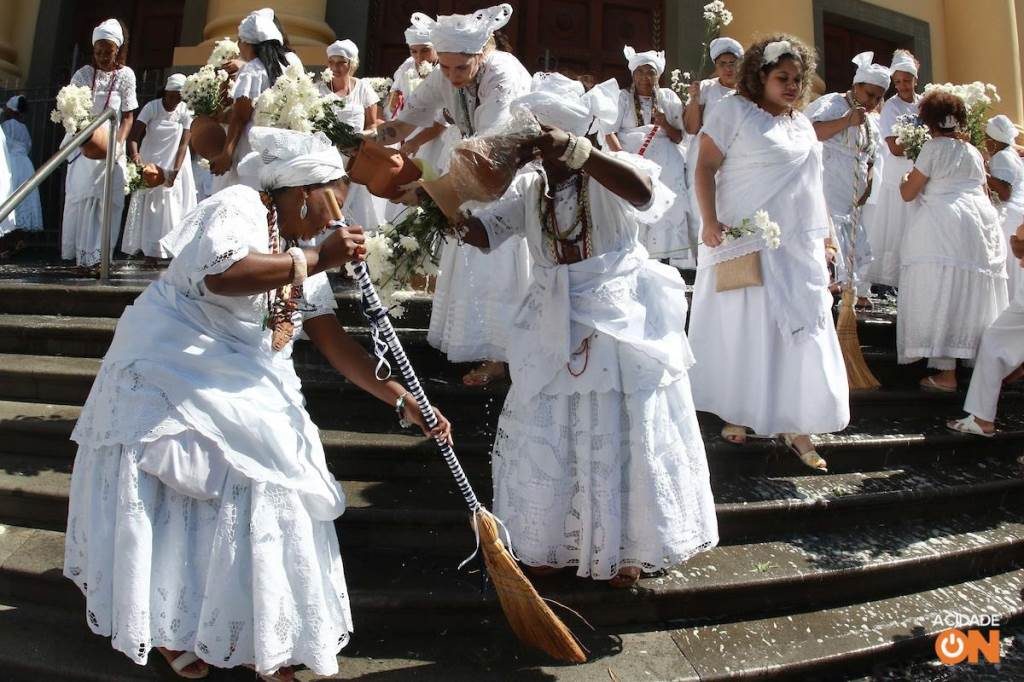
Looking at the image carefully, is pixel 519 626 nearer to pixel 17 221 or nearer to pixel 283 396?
pixel 283 396

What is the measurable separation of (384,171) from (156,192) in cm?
676

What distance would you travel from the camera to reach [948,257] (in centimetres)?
587

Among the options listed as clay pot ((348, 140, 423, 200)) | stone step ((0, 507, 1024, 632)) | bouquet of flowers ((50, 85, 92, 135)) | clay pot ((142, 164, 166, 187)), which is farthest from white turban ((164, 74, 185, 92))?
clay pot ((348, 140, 423, 200))

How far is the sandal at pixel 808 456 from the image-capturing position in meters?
4.45

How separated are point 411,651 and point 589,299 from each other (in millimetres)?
1539

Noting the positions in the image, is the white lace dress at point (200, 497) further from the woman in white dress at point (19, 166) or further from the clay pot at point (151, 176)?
the woman in white dress at point (19, 166)

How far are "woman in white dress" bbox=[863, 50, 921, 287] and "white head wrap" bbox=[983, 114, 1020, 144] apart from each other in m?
1.54

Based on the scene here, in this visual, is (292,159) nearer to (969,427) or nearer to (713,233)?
(713,233)

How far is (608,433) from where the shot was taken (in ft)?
10.4

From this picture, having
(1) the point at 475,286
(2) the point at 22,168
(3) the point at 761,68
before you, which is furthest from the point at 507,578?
(2) the point at 22,168

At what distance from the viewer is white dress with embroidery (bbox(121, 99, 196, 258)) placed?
8.80 meters

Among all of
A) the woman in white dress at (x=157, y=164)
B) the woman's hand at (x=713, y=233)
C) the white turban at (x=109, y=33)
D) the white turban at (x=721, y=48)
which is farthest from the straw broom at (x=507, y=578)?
the woman in white dress at (x=157, y=164)

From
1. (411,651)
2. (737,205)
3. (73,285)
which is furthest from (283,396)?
(73,285)

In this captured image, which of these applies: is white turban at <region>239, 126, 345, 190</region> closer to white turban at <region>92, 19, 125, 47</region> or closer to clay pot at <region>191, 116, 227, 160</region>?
clay pot at <region>191, 116, 227, 160</region>
